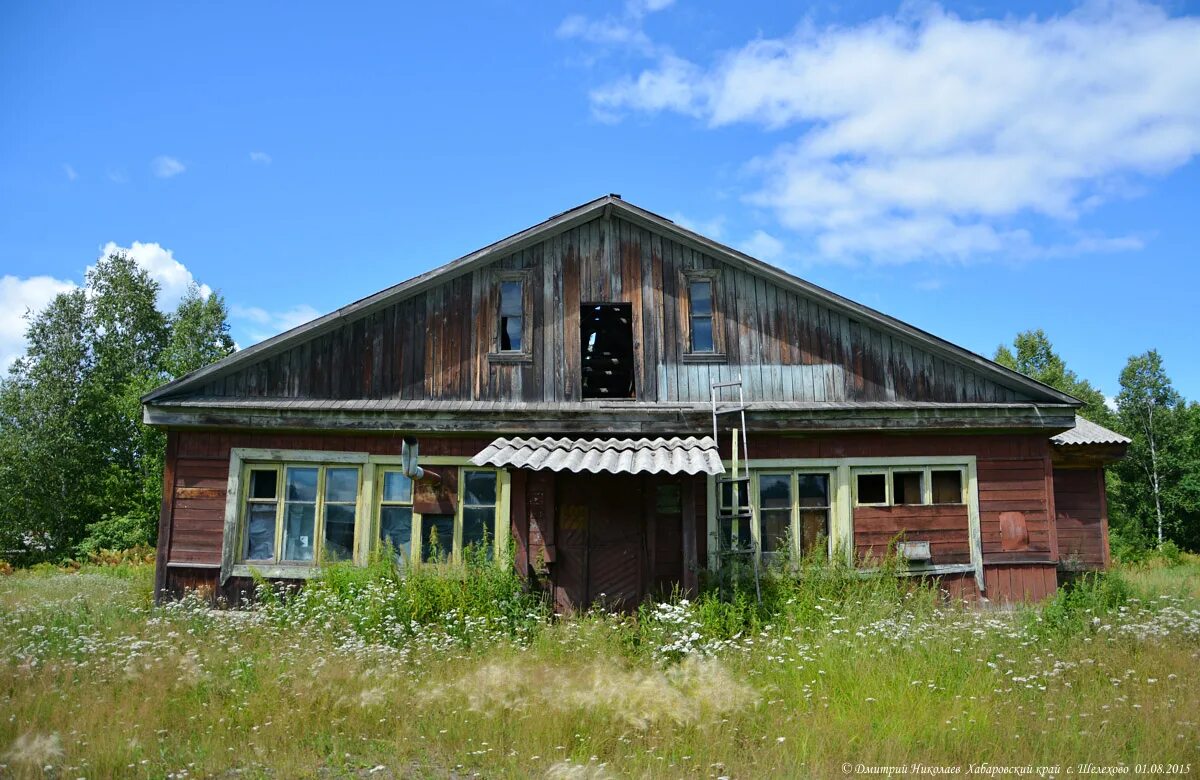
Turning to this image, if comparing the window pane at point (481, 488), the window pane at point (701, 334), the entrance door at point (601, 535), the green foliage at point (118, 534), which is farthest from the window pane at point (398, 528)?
the green foliage at point (118, 534)

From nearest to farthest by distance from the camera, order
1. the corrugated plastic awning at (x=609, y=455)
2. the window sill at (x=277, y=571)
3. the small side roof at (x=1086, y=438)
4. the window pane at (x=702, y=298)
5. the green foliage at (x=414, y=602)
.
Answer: the green foliage at (x=414, y=602), the corrugated plastic awning at (x=609, y=455), the window sill at (x=277, y=571), the window pane at (x=702, y=298), the small side roof at (x=1086, y=438)

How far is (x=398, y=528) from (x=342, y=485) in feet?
3.51

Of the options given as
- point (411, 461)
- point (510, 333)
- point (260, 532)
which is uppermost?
point (510, 333)

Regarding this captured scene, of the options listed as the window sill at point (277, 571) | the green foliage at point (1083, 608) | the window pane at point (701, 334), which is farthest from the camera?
the window pane at point (701, 334)

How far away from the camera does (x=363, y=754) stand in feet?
19.9

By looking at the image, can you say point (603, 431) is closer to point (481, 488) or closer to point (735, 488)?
point (481, 488)

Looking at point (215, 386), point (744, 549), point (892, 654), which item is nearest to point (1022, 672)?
point (892, 654)

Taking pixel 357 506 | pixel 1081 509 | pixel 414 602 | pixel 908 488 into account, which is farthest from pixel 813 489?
pixel 1081 509

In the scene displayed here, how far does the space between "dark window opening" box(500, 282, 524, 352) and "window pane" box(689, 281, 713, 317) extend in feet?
8.98

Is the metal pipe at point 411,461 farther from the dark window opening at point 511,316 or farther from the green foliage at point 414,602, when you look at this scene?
the dark window opening at point 511,316

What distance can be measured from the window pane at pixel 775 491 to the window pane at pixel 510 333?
169 inches

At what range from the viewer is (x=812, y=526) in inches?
451

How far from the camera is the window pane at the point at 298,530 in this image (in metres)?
11.3

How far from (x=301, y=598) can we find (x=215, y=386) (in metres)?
3.66
